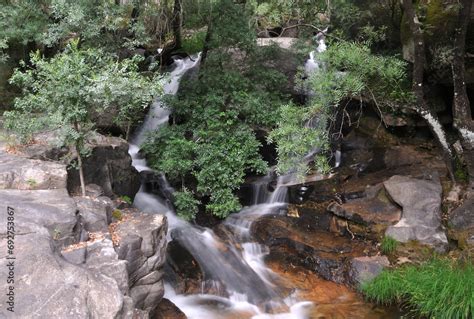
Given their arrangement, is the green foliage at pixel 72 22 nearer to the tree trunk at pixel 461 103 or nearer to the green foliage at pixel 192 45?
the green foliage at pixel 192 45

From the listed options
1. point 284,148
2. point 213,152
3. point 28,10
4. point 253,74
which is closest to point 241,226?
point 213,152

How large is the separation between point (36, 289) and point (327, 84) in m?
5.59

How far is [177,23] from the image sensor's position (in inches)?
504

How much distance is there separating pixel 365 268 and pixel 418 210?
1982 millimetres

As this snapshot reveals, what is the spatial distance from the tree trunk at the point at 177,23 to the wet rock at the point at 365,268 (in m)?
7.82

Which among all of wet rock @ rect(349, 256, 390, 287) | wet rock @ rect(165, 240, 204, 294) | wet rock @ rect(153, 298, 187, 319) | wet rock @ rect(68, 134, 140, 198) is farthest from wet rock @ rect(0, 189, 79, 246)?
wet rock @ rect(349, 256, 390, 287)

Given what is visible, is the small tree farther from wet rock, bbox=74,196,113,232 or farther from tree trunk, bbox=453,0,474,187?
tree trunk, bbox=453,0,474,187

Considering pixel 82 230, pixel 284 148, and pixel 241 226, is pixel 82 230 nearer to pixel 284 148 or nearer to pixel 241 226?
pixel 284 148

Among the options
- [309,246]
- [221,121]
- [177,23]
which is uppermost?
[177,23]

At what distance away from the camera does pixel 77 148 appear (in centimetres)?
786

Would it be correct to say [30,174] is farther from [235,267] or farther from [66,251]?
[235,267]

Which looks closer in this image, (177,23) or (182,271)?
(182,271)

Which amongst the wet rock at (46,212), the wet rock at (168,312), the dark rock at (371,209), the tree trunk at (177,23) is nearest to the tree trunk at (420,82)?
the dark rock at (371,209)

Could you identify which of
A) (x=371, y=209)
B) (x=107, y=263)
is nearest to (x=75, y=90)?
(x=107, y=263)
